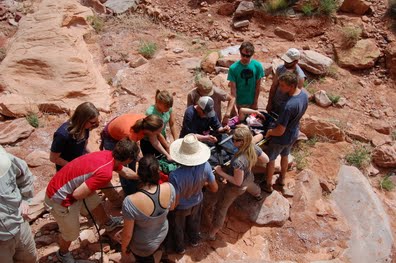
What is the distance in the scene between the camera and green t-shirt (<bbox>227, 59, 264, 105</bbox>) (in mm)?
5148

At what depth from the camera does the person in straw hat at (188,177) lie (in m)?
3.63

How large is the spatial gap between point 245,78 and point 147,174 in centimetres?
254

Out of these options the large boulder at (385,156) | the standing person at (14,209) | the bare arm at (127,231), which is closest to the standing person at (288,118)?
the bare arm at (127,231)

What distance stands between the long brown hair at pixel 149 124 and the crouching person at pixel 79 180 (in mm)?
418

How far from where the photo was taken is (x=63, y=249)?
12.9ft

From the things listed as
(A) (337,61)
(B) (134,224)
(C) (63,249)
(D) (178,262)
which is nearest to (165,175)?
(B) (134,224)

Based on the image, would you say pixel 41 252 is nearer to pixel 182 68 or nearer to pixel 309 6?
pixel 182 68

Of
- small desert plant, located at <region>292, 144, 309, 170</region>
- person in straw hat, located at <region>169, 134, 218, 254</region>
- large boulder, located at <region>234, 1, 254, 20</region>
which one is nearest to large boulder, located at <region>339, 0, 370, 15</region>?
large boulder, located at <region>234, 1, 254, 20</region>

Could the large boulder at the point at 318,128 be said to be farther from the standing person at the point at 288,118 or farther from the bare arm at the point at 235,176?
the bare arm at the point at 235,176

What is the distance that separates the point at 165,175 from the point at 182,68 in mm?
4708

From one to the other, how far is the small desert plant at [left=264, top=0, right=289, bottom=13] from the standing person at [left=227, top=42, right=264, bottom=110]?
16.1 feet

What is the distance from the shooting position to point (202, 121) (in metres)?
4.49

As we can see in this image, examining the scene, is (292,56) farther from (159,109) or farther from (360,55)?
(360,55)

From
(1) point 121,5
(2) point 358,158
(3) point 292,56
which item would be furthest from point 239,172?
(1) point 121,5
